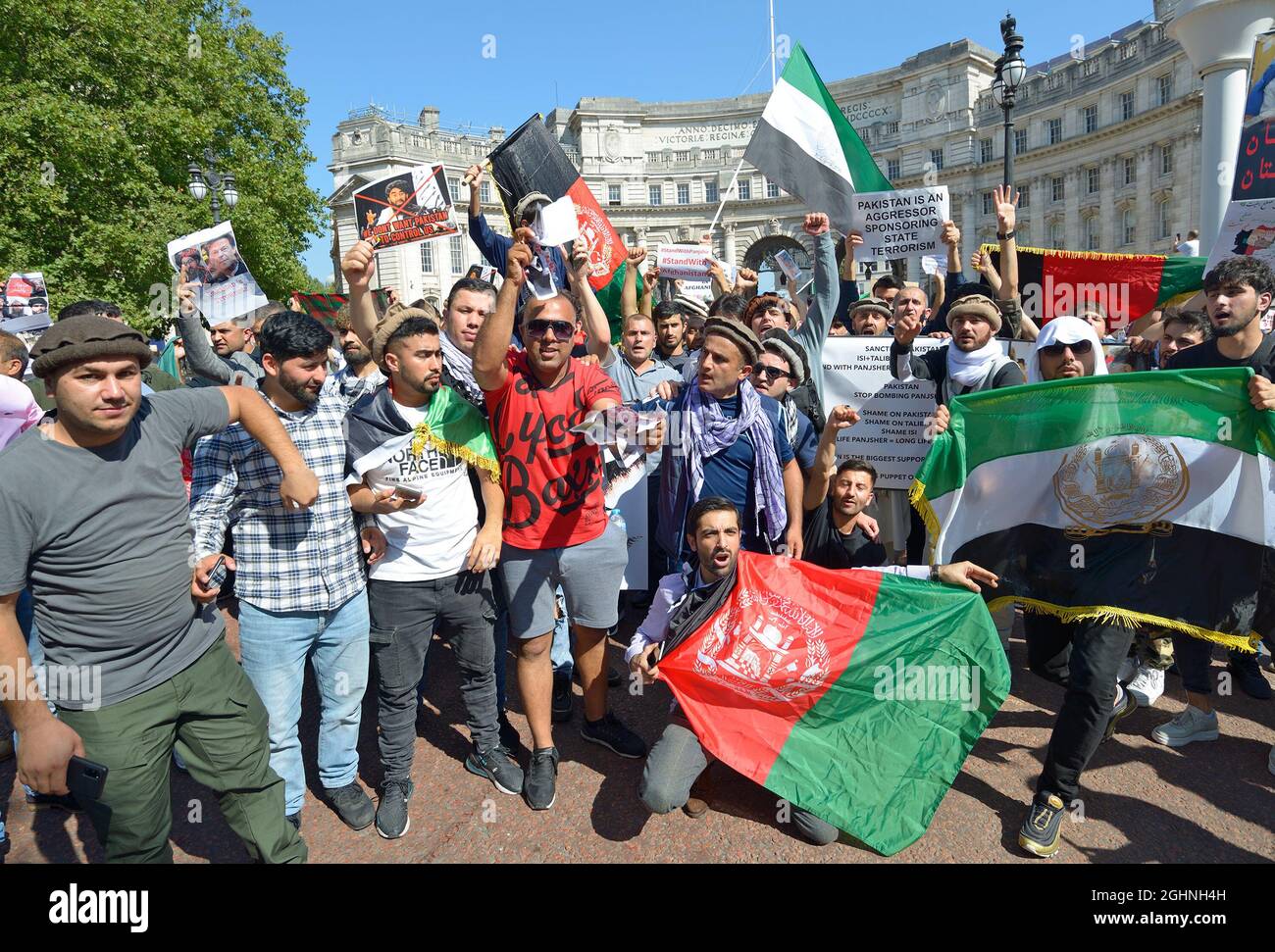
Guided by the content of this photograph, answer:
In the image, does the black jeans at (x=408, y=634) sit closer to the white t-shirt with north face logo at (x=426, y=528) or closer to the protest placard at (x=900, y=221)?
the white t-shirt with north face logo at (x=426, y=528)

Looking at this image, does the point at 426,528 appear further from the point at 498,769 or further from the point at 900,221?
the point at 900,221

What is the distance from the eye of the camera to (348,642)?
10.7 feet

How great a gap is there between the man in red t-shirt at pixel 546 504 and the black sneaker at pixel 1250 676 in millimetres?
3863

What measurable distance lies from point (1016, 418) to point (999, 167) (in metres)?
54.7

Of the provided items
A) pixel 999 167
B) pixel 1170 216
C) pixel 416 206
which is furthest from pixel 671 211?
pixel 416 206

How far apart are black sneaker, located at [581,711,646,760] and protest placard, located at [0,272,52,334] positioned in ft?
22.2

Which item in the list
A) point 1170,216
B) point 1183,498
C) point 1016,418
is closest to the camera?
point 1183,498

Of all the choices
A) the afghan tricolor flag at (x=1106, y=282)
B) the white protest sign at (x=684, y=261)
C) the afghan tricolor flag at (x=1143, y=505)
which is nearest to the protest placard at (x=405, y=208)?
the white protest sign at (x=684, y=261)

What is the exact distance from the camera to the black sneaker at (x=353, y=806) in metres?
3.38

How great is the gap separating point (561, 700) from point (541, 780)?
0.93 meters

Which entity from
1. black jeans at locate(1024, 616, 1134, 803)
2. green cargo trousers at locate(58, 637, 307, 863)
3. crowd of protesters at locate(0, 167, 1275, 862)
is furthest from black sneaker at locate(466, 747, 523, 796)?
black jeans at locate(1024, 616, 1134, 803)

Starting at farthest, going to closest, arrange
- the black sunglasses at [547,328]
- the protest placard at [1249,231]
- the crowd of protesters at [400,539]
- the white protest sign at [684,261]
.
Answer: the white protest sign at [684,261] < the protest placard at [1249,231] < the black sunglasses at [547,328] < the crowd of protesters at [400,539]

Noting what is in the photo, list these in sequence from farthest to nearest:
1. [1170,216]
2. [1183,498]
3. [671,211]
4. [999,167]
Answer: [671,211] → [999,167] → [1170,216] → [1183,498]
